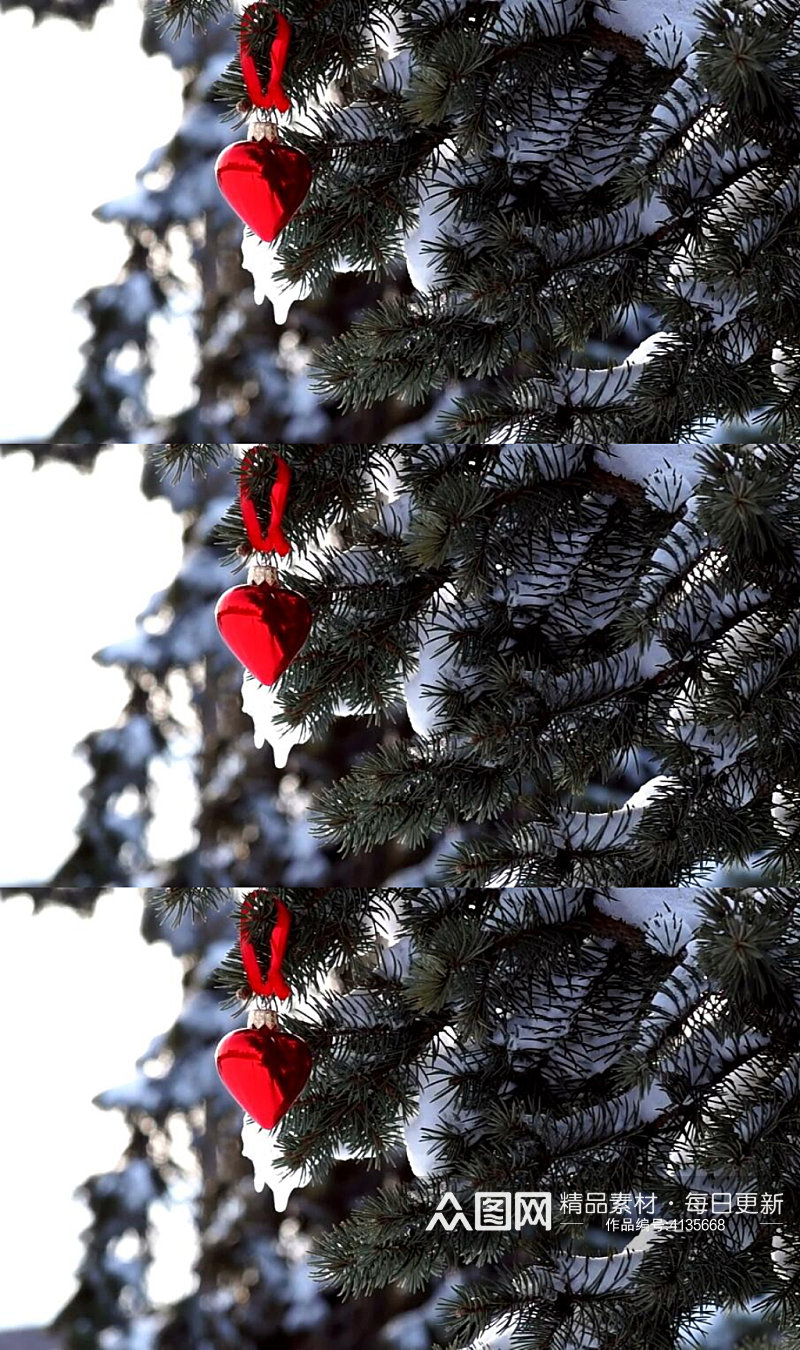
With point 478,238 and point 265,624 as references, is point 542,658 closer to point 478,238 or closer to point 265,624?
point 265,624

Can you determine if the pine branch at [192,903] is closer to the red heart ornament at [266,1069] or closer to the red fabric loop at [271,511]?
the red heart ornament at [266,1069]

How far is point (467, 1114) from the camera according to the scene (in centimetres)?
106

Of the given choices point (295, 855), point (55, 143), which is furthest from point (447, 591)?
point (55, 143)

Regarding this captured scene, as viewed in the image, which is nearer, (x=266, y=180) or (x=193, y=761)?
(x=266, y=180)

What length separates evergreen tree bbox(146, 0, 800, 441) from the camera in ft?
3.27

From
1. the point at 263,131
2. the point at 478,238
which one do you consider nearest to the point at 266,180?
the point at 263,131

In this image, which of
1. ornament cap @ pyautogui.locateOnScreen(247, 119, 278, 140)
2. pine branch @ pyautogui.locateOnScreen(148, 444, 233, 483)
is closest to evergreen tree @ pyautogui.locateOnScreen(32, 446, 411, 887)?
pine branch @ pyautogui.locateOnScreen(148, 444, 233, 483)

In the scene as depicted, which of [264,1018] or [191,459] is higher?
[191,459]

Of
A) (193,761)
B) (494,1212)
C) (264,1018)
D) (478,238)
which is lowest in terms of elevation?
(494,1212)

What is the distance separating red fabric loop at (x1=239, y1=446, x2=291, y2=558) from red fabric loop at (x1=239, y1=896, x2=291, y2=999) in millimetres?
277

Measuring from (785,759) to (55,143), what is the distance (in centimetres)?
75

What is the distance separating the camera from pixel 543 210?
3.50 ft

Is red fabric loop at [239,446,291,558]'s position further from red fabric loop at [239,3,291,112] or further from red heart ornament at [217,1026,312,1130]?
red heart ornament at [217,1026,312,1130]

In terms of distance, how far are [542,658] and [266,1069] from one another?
37cm
